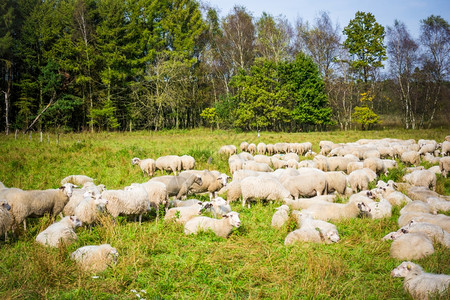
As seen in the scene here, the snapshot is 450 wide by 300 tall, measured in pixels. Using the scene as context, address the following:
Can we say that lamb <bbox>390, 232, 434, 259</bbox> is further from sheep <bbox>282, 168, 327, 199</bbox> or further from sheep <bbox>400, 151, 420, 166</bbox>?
sheep <bbox>400, 151, 420, 166</bbox>

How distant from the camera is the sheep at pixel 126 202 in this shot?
6.92m

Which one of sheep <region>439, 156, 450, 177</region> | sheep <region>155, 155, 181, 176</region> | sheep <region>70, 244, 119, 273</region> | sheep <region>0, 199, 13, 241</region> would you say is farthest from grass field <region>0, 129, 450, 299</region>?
sheep <region>439, 156, 450, 177</region>

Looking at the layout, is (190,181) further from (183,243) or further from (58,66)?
(58,66)

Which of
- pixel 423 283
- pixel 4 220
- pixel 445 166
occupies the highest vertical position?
pixel 445 166

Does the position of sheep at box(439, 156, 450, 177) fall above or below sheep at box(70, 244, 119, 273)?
above

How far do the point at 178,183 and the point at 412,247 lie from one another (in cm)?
699

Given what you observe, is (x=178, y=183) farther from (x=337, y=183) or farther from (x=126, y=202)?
(x=337, y=183)

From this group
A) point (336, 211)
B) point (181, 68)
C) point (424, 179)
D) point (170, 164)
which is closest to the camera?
point (336, 211)

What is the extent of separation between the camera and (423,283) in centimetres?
418

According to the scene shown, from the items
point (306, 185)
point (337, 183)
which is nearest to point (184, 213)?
point (306, 185)

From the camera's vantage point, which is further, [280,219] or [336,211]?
[336,211]

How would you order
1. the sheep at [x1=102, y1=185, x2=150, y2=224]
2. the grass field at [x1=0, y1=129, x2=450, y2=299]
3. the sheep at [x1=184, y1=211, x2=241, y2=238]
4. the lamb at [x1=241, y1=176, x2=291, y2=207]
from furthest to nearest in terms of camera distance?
the lamb at [x1=241, y1=176, x2=291, y2=207] → the sheep at [x1=102, y1=185, x2=150, y2=224] → the sheep at [x1=184, y1=211, x2=241, y2=238] → the grass field at [x1=0, y1=129, x2=450, y2=299]

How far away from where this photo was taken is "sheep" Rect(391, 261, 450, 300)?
13.0 ft

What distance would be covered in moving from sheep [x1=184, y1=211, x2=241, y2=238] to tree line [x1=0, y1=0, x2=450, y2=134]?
31193 mm
